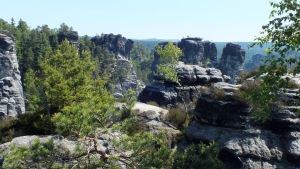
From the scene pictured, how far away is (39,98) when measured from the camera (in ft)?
85.2

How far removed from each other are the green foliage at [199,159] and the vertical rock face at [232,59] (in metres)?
A: 118

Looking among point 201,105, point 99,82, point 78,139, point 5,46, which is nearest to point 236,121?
point 201,105

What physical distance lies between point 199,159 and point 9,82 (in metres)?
63.3

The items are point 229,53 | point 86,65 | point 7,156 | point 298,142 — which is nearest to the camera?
point 7,156

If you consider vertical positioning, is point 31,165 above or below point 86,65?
below

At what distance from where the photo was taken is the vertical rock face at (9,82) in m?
67.1

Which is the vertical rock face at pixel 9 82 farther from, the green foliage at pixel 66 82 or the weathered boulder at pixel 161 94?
the green foliage at pixel 66 82

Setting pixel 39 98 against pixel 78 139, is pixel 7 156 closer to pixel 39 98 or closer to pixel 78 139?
pixel 78 139

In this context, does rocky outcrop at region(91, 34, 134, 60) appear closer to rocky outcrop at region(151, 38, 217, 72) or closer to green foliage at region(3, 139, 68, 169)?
rocky outcrop at region(151, 38, 217, 72)

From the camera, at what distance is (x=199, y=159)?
16469mm

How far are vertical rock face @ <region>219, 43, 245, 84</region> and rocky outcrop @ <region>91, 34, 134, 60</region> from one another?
53540mm

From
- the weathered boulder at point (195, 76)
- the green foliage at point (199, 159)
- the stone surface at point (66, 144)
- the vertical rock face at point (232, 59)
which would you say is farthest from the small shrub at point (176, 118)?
the vertical rock face at point (232, 59)

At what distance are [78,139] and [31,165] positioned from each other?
2198 mm

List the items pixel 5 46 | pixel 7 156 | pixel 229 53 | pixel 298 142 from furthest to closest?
1. pixel 229 53
2. pixel 5 46
3. pixel 298 142
4. pixel 7 156
